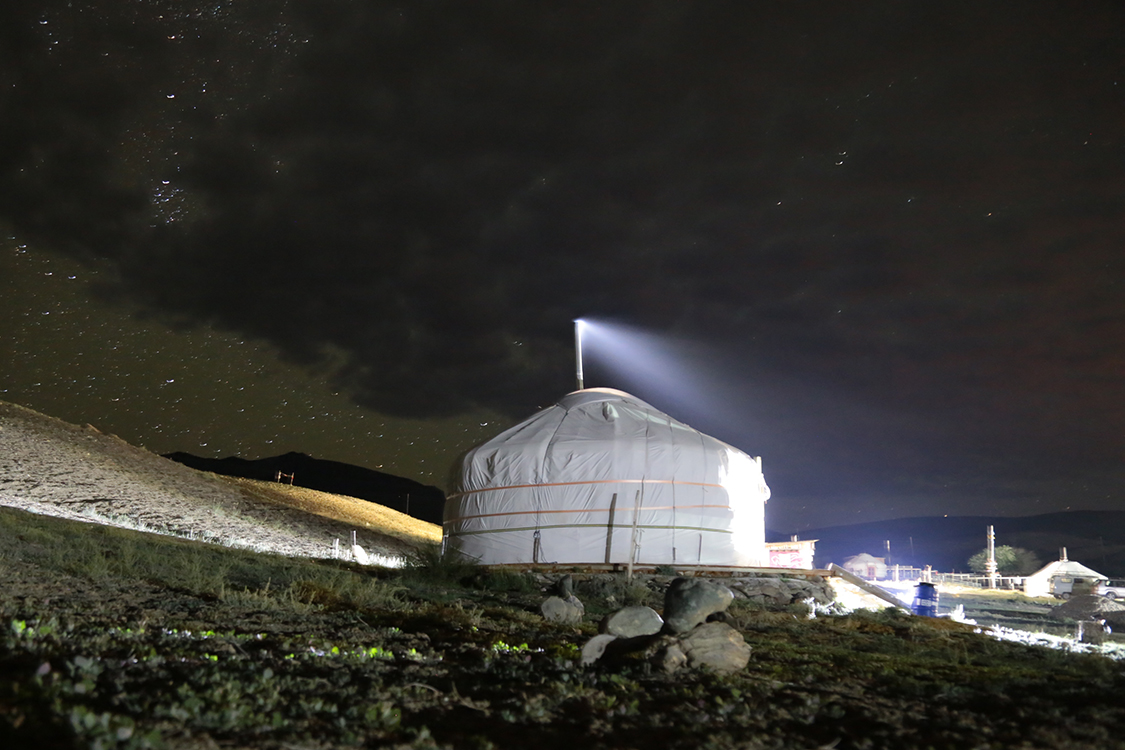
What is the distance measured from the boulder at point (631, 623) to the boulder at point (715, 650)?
72cm

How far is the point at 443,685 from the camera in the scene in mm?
3051

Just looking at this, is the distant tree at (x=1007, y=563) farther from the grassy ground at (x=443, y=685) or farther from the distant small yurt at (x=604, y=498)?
the grassy ground at (x=443, y=685)

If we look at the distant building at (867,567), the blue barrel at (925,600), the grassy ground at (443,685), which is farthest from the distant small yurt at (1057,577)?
the grassy ground at (443,685)

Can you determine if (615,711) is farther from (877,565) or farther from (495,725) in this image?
(877,565)

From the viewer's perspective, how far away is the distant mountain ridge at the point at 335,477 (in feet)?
261

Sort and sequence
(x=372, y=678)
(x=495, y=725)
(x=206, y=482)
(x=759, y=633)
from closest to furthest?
(x=495, y=725), (x=372, y=678), (x=759, y=633), (x=206, y=482)

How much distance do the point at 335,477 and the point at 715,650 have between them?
8753cm

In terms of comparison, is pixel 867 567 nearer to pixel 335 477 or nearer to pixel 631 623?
pixel 631 623

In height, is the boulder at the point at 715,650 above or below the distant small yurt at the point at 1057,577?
above

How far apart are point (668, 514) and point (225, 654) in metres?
7.97

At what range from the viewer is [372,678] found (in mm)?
3074

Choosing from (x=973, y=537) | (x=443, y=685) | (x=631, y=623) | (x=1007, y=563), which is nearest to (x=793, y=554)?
(x=631, y=623)

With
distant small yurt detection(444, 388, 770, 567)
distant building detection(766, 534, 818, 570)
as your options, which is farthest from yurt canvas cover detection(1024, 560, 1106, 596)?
distant small yurt detection(444, 388, 770, 567)

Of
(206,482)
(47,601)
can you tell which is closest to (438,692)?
(47,601)
